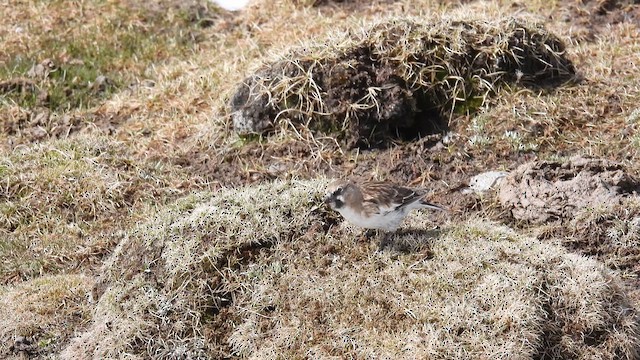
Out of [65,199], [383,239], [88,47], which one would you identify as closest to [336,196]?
[383,239]

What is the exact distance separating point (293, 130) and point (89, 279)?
2.76 meters

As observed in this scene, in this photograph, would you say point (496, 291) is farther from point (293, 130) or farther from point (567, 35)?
point (567, 35)

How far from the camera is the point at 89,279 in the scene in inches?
313

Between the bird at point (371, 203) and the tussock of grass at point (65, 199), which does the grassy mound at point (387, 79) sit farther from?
the bird at point (371, 203)

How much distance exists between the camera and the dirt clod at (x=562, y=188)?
8102 millimetres

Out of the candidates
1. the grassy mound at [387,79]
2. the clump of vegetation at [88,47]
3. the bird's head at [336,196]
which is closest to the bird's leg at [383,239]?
the bird's head at [336,196]

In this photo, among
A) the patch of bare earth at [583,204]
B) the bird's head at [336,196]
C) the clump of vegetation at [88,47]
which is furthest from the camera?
the clump of vegetation at [88,47]

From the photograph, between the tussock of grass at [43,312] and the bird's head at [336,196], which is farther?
the tussock of grass at [43,312]

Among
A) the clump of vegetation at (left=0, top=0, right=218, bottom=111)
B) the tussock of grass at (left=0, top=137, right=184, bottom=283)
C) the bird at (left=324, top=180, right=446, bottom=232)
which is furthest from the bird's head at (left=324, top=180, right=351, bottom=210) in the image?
the clump of vegetation at (left=0, top=0, right=218, bottom=111)

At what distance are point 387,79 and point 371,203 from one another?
312cm

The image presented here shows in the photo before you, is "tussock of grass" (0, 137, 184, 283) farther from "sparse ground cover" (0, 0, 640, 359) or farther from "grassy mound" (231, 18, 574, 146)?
"grassy mound" (231, 18, 574, 146)

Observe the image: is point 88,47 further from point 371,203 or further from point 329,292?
point 329,292

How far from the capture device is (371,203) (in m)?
6.73

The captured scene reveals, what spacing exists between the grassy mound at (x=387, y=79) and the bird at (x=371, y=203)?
268 centimetres
